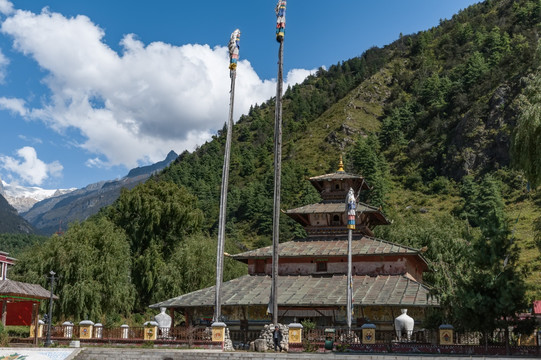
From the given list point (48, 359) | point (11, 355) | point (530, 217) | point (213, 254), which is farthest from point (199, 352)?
point (530, 217)

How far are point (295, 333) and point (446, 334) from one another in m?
7.05

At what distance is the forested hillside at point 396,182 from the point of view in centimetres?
4353

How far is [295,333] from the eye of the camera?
2886cm

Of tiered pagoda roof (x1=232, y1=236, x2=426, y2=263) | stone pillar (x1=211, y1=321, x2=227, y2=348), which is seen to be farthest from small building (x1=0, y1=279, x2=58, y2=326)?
tiered pagoda roof (x1=232, y1=236, x2=426, y2=263)

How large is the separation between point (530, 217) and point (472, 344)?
59292 millimetres

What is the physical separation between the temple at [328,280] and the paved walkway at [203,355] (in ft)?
24.9

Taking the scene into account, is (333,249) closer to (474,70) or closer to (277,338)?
(277,338)

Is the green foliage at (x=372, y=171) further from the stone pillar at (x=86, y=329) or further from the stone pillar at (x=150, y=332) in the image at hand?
the stone pillar at (x=86, y=329)

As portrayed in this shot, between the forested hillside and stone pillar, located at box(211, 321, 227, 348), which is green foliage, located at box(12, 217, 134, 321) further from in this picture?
stone pillar, located at box(211, 321, 227, 348)

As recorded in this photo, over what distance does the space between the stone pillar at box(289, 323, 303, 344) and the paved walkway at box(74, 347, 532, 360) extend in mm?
2686

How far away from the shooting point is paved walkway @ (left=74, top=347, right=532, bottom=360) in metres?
23.6

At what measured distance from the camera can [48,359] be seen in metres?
27.3

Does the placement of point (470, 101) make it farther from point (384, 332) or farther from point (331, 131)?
point (384, 332)

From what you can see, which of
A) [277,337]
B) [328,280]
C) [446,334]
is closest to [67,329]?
→ [277,337]
